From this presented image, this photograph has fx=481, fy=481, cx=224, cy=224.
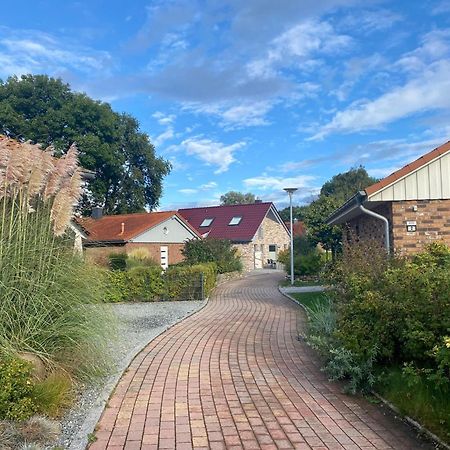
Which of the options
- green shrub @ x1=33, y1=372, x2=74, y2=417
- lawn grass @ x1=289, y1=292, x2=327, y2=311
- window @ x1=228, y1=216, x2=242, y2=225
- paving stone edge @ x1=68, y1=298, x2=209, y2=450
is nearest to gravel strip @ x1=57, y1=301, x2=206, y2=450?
paving stone edge @ x1=68, y1=298, x2=209, y2=450

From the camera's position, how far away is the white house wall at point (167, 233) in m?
28.5

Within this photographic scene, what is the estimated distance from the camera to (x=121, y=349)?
24.1ft

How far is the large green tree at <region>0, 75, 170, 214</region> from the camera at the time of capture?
30.2 metres

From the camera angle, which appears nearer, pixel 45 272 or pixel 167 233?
pixel 45 272

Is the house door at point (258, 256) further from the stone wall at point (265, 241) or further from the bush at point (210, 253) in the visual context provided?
the bush at point (210, 253)

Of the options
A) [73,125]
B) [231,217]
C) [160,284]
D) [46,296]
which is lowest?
[160,284]

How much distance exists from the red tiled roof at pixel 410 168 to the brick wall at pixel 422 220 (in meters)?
0.52

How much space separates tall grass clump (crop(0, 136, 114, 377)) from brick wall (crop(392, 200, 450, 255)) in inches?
294

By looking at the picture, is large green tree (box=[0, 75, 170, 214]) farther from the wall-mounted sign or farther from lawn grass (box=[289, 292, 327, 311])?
the wall-mounted sign

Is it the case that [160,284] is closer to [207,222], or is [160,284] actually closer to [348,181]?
[207,222]

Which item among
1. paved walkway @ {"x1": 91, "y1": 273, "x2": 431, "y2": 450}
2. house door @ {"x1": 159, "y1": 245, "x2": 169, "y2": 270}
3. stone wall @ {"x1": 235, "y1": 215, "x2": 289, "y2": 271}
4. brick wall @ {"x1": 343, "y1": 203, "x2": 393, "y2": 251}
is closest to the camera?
paved walkway @ {"x1": 91, "y1": 273, "x2": 431, "y2": 450}

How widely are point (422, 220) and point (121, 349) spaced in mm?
7242

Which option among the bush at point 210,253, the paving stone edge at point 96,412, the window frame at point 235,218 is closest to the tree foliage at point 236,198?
the window frame at point 235,218

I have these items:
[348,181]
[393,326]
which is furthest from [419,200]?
[348,181]
